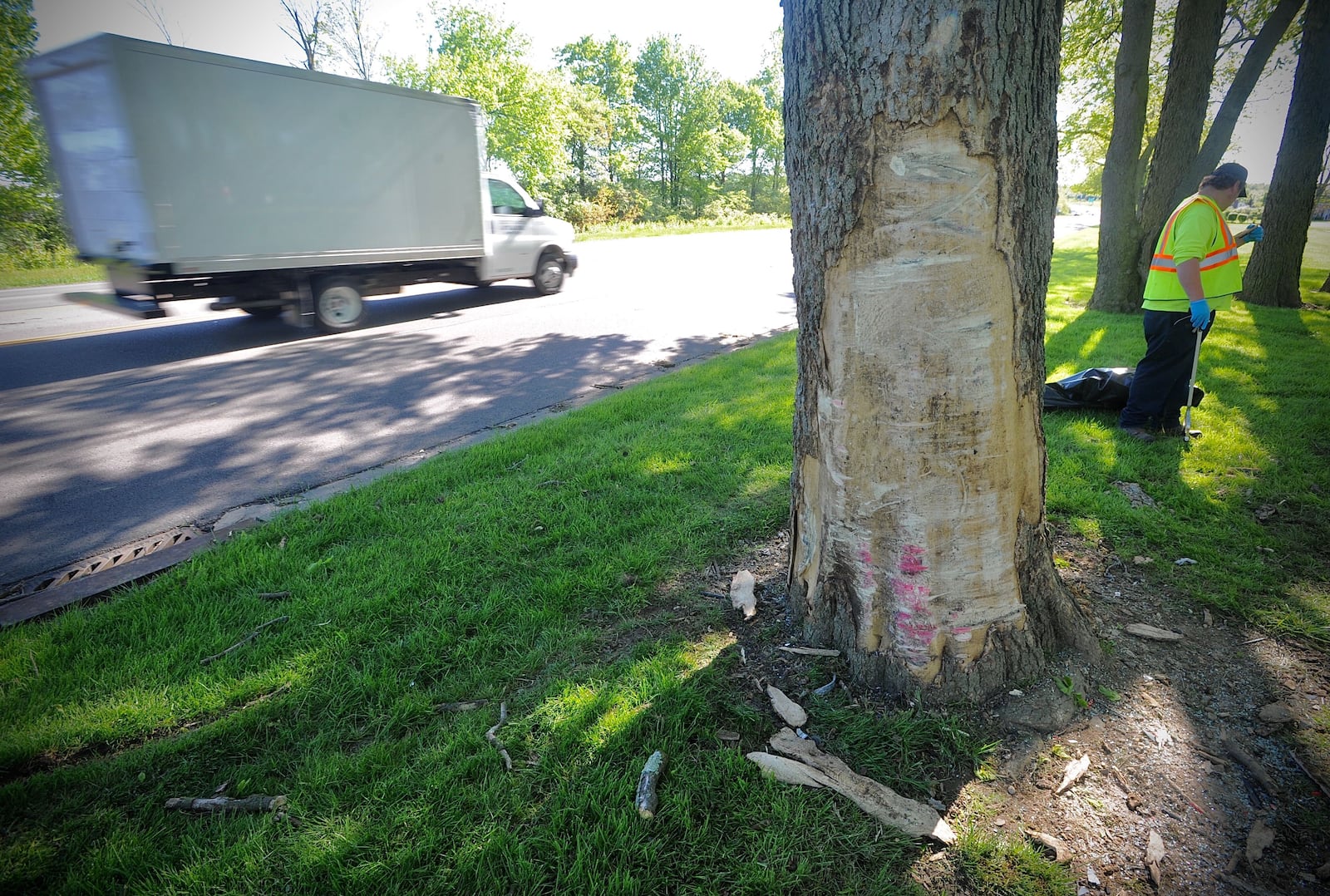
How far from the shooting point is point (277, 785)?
213 centimetres

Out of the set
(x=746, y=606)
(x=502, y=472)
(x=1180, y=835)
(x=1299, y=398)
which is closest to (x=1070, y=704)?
(x=1180, y=835)

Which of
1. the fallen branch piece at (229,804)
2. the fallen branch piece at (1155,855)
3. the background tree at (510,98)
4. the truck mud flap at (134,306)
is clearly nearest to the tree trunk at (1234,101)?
the fallen branch piece at (1155,855)

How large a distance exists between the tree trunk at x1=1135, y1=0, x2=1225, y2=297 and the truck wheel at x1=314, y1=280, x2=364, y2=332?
38.7 feet

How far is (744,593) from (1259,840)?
1.84 metres

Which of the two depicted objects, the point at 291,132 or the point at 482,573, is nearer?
the point at 482,573

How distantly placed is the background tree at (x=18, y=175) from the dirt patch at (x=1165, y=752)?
2052cm

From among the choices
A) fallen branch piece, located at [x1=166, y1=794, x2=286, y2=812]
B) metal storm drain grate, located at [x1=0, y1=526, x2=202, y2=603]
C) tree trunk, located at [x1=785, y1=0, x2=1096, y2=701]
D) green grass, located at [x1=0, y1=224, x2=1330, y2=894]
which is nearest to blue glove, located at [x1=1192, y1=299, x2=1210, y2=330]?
green grass, located at [x1=0, y1=224, x2=1330, y2=894]

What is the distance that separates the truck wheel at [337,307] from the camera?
392 inches

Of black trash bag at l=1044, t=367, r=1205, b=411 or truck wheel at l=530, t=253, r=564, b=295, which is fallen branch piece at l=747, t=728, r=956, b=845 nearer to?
black trash bag at l=1044, t=367, r=1205, b=411

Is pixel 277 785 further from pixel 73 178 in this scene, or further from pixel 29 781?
pixel 73 178

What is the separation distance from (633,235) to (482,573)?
31859 millimetres

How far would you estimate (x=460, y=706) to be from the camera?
2492 millimetres

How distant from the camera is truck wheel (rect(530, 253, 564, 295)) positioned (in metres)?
13.2

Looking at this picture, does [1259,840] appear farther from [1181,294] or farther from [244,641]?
[1181,294]
